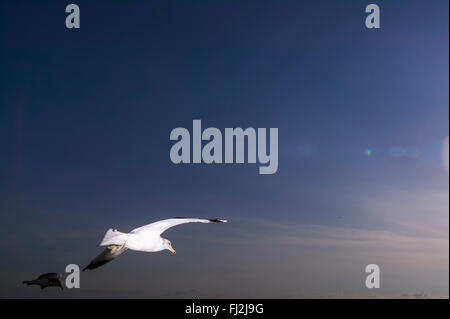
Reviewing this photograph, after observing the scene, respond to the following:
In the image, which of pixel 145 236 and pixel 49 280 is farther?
pixel 49 280

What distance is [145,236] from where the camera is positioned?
17.4 m

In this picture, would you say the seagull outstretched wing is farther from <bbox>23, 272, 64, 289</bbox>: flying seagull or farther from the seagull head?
<bbox>23, 272, 64, 289</bbox>: flying seagull

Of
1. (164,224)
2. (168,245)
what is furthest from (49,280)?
(164,224)

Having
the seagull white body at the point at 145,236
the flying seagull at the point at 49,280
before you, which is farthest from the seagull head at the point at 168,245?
the flying seagull at the point at 49,280

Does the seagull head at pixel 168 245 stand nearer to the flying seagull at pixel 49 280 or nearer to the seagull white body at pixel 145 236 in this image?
the seagull white body at pixel 145 236

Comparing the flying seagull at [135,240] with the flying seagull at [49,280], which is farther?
the flying seagull at [49,280]

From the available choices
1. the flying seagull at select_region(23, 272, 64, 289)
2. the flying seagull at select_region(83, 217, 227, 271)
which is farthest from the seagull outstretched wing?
the flying seagull at select_region(23, 272, 64, 289)

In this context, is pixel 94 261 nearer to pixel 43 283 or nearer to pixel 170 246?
pixel 170 246

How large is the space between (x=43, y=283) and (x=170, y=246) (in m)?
11.3

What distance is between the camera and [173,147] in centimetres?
2412

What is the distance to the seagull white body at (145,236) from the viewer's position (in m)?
16.0

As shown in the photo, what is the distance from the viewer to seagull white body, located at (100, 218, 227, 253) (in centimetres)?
1605

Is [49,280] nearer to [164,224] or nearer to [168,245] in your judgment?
[168,245]
